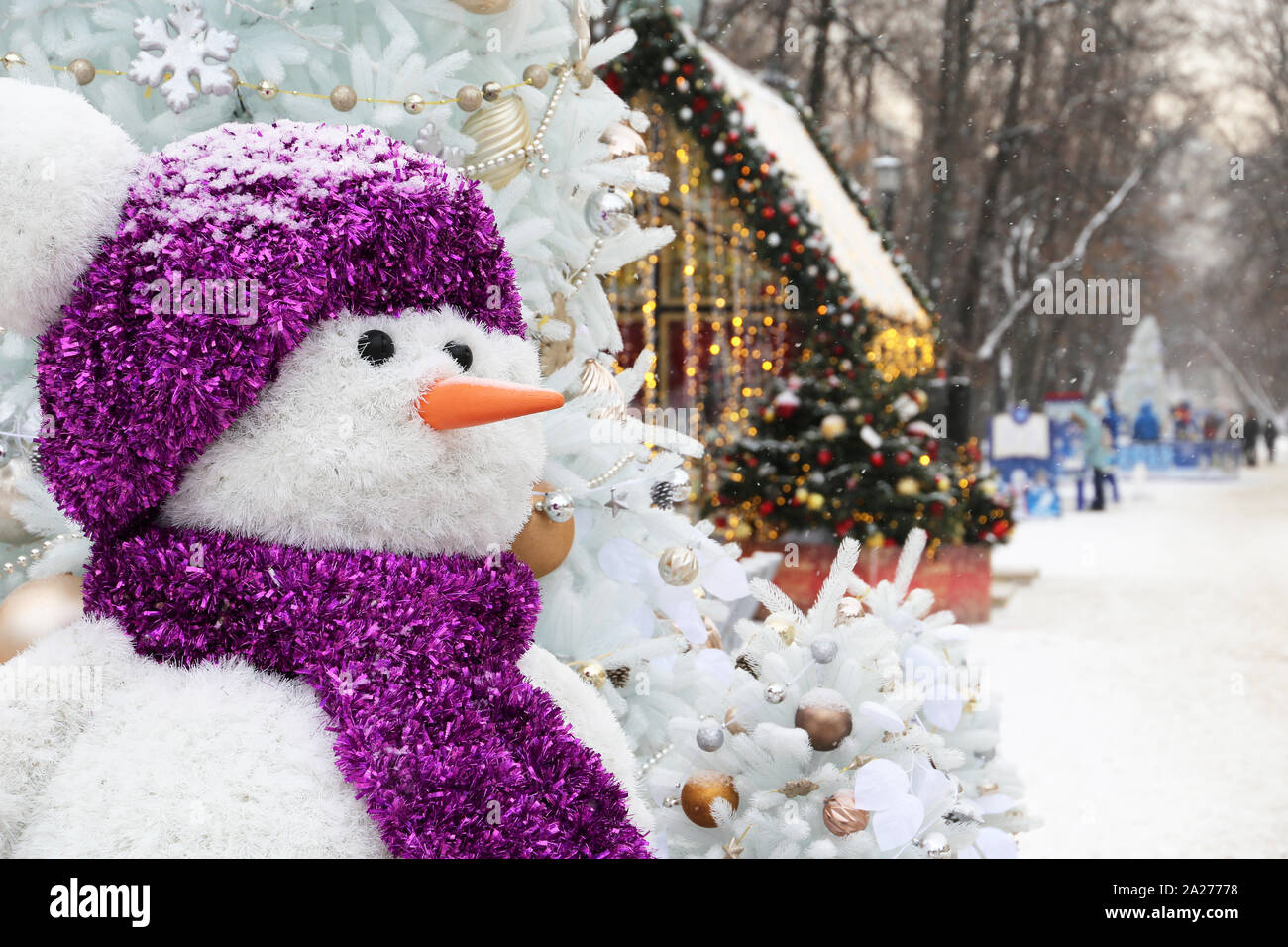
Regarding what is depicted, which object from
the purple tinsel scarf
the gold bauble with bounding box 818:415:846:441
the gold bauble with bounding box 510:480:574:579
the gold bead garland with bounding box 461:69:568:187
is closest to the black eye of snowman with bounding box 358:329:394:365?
the purple tinsel scarf

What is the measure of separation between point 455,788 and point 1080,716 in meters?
5.17

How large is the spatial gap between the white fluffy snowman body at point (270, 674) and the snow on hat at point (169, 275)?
0.05 metres

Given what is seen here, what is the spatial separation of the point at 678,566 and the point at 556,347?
0.56 m

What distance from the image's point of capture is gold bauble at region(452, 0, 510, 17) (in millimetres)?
2184

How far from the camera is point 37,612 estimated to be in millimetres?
1661

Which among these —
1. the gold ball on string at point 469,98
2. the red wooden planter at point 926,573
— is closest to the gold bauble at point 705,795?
the gold ball on string at point 469,98

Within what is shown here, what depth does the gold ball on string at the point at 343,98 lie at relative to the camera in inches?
77.9

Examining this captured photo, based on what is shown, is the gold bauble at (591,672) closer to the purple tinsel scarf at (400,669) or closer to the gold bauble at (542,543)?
the gold bauble at (542,543)

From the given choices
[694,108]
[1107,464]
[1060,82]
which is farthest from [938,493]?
[1060,82]

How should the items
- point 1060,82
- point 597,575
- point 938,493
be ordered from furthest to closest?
1. point 1060,82
2. point 938,493
3. point 597,575

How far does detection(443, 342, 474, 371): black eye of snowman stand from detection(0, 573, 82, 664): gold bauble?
67 centimetres

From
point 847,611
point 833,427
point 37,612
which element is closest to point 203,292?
point 37,612

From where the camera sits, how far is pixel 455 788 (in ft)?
4.47

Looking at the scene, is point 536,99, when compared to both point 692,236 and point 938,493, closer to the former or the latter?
point 938,493
